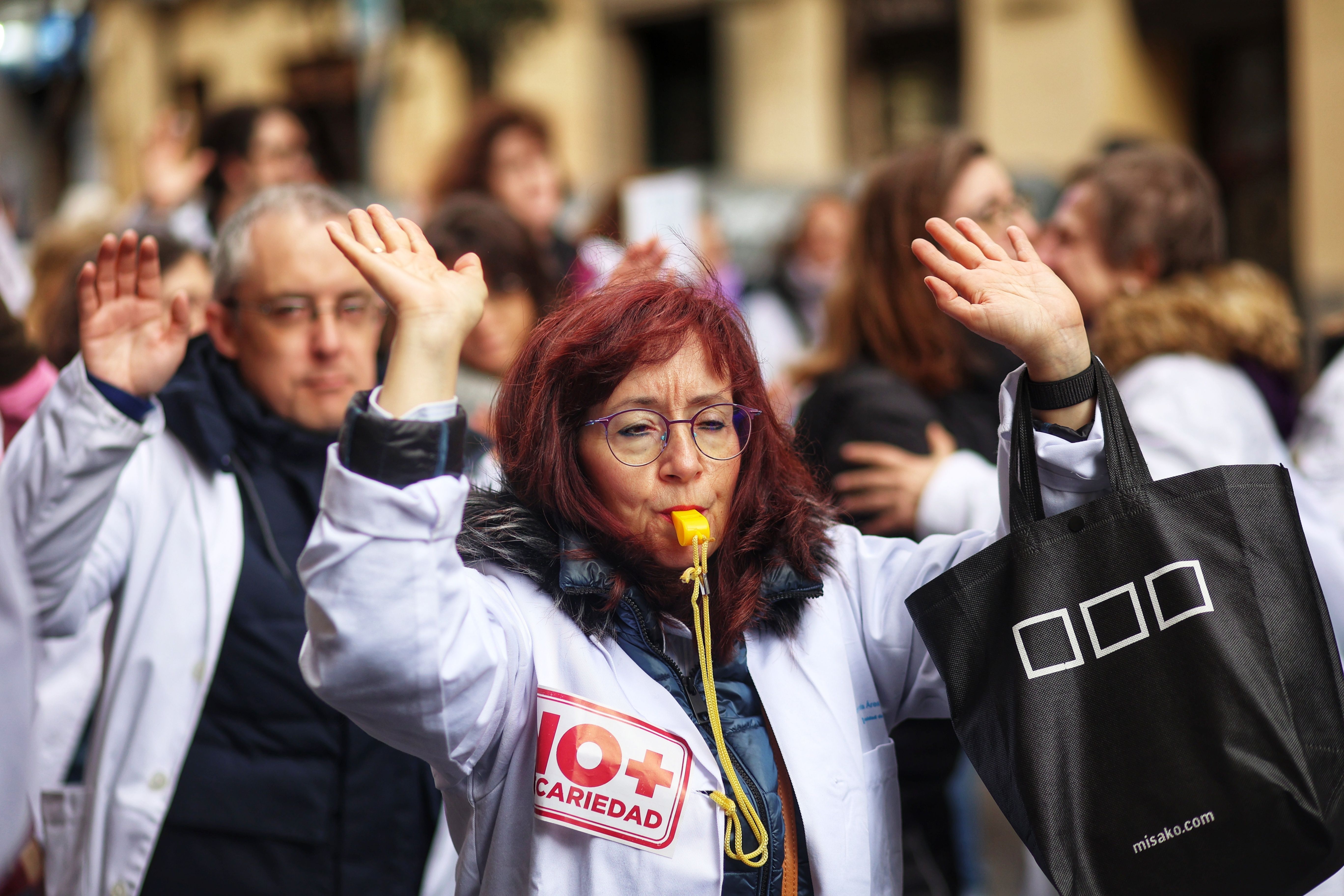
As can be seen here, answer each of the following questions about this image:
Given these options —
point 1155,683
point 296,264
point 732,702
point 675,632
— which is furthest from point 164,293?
point 1155,683

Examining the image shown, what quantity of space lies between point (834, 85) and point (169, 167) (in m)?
8.06

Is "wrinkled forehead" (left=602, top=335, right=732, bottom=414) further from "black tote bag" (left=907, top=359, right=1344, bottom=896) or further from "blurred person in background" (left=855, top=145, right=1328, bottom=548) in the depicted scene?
"blurred person in background" (left=855, top=145, right=1328, bottom=548)

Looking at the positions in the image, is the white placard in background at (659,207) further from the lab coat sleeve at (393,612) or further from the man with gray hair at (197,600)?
the lab coat sleeve at (393,612)

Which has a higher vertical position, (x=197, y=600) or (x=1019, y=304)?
(x=1019, y=304)

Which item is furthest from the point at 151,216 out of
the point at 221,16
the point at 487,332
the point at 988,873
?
the point at 221,16

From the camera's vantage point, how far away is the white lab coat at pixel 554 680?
146cm

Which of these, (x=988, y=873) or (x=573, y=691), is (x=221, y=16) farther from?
(x=573, y=691)

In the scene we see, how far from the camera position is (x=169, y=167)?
17.0 ft

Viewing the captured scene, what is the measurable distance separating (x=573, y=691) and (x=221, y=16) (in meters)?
17.0

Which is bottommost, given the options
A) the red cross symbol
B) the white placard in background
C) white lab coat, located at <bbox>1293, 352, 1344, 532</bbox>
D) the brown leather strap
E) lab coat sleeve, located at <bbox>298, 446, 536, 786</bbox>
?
the brown leather strap

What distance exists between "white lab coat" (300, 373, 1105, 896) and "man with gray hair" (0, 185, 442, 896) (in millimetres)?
615

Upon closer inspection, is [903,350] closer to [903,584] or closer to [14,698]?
[903,584]

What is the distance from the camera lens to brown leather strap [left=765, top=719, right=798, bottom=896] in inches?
69.4

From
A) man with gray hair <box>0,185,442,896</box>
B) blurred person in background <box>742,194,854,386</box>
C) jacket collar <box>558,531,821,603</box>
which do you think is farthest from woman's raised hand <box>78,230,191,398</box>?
blurred person in background <box>742,194,854,386</box>
